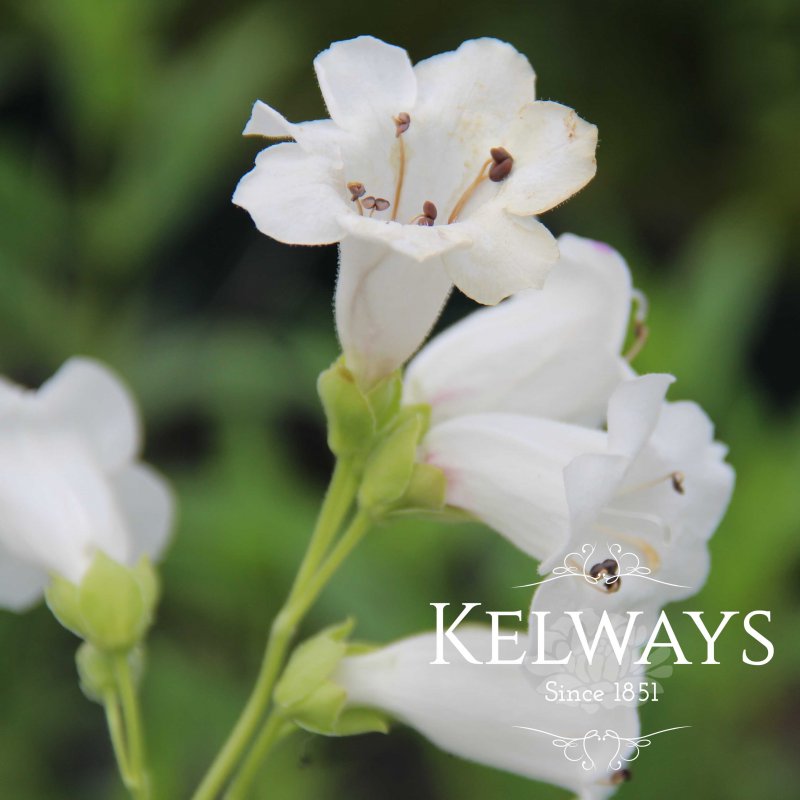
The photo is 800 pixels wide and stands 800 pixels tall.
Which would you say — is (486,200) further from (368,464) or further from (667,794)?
(667,794)

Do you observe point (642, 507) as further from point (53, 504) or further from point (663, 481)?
point (53, 504)

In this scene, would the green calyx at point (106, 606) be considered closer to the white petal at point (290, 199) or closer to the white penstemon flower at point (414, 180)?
the white penstemon flower at point (414, 180)

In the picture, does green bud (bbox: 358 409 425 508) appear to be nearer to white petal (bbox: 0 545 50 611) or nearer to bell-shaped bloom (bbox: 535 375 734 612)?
bell-shaped bloom (bbox: 535 375 734 612)

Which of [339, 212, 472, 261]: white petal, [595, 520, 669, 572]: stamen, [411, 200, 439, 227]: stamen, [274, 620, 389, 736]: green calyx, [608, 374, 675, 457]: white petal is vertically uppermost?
[339, 212, 472, 261]: white petal

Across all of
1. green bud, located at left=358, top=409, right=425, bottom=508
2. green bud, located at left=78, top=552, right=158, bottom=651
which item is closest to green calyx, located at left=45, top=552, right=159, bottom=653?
green bud, located at left=78, top=552, right=158, bottom=651

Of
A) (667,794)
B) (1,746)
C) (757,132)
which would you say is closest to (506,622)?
(667,794)

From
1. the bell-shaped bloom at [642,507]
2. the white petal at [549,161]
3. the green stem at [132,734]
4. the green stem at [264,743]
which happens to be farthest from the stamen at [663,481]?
the green stem at [132,734]
